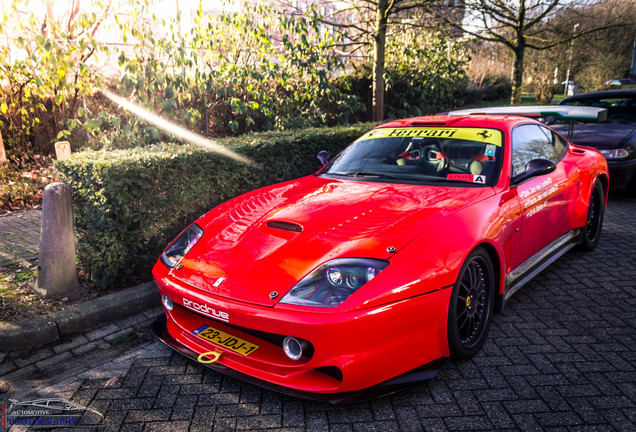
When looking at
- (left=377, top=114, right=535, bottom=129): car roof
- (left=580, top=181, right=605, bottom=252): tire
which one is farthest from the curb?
(left=580, top=181, right=605, bottom=252): tire

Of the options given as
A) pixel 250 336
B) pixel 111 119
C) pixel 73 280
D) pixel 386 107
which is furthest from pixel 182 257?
pixel 386 107

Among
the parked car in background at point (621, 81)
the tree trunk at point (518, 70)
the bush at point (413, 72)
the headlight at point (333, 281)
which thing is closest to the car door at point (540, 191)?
the headlight at point (333, 281)

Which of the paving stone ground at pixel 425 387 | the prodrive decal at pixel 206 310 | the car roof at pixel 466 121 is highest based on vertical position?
the car roof at pixel 466 121

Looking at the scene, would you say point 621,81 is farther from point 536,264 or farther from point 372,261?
point 372,261

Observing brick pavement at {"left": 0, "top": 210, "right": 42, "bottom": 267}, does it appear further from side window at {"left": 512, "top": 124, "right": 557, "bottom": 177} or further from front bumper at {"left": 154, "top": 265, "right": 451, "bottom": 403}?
side window at {"left": 512, "top": 124, "right": 557, "bottom": 177}

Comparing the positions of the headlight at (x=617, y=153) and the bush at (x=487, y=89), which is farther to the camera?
the bush at (x=487, y=89)

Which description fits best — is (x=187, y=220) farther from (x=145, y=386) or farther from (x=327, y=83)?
(x=327, y=83)

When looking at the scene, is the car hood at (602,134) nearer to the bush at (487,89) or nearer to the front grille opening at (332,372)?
the front grille opening at (332,372)

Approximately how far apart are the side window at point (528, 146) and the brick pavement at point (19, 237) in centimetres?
450

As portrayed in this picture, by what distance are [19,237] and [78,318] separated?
8.44 ft

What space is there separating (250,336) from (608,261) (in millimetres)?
3788

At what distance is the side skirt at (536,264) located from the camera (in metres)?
3.32

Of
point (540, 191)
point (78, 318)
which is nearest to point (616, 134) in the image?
point (540, 191)

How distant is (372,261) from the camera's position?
247 centimetres
